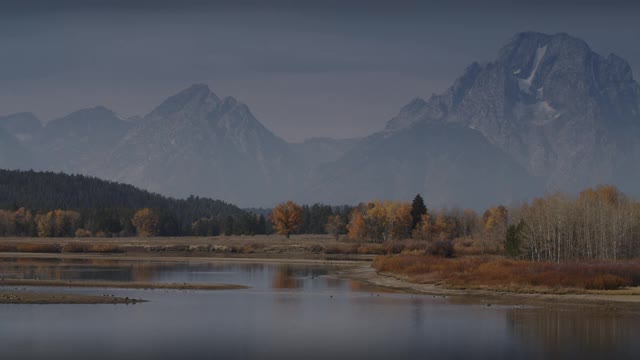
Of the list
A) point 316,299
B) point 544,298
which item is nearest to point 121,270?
point 316,299

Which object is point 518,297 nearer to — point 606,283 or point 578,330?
point 606,283

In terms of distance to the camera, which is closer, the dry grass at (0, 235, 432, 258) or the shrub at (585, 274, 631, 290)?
the shrub at (585, 274, 631, 290)

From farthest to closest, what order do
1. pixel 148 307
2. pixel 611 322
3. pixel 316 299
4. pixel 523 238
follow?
1. pixel 523 238
2. pixel 316 299
3. pixel 148 307
4. pixel 611 322

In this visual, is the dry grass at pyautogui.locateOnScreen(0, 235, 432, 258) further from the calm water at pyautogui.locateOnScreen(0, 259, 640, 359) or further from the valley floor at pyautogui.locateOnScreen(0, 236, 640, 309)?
the calm water at pyautogui.locateOnScreen(0, 259, 640, 359)

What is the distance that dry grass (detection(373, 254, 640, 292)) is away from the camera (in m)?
79.6

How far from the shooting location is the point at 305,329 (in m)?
57.9

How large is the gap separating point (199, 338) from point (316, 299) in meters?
24.5

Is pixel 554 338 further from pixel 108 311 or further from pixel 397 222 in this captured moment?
pixel 397 222

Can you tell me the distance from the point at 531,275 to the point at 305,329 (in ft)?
104

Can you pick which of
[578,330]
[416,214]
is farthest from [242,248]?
[578,330]

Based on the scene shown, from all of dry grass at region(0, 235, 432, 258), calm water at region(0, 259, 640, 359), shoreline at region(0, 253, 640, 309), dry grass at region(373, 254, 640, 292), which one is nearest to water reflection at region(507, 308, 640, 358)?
calm water at region(0, 259, 640, 359)

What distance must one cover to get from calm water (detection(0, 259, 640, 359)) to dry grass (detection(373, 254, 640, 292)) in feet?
26.1

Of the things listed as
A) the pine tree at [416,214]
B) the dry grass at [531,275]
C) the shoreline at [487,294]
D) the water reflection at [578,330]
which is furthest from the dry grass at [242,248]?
the water reflection at [578,330]

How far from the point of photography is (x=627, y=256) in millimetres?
113312
